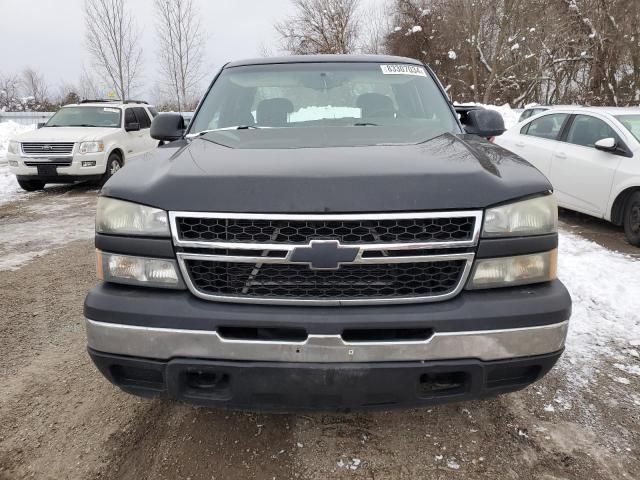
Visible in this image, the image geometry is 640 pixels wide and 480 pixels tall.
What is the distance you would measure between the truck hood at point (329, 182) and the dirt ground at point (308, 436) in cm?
116

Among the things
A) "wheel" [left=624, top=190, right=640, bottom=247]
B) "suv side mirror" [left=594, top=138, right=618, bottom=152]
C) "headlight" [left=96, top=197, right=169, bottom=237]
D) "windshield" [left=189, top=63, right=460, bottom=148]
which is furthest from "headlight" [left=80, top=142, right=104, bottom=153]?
"wheel" [left=624, top=190, right=640, bottom=247]

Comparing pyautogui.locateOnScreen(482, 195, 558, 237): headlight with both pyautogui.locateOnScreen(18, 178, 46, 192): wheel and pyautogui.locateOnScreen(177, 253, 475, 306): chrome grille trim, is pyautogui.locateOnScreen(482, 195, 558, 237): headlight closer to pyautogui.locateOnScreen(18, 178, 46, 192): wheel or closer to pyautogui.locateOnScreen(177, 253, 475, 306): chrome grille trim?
pyautogui.locateOnScreen(177, 253, 475, 306): chrome grille trim

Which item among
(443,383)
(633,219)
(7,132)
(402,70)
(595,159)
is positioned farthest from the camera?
(7,132)

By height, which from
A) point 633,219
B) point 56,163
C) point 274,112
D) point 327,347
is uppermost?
point 274,112

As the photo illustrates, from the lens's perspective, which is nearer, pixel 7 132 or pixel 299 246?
pixel 299 246

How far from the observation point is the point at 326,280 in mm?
1851

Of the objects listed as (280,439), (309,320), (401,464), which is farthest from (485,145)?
(280,439)

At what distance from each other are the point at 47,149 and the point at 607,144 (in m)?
9.53

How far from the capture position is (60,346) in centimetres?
330

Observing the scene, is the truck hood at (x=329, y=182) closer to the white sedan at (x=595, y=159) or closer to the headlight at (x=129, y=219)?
the headlight at (x=129, y=219)

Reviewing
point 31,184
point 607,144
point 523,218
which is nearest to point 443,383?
point 523,218

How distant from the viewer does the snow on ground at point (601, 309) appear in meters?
3.07

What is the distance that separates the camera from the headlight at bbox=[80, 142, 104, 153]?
9.50 metres

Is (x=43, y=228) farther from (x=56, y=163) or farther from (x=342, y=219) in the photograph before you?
(x=342, y=219)
